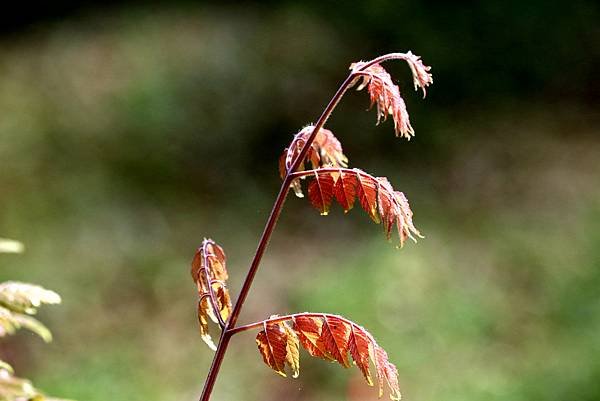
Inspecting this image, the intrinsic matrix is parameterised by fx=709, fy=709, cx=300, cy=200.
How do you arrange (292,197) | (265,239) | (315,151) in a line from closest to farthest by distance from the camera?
(265,239) → (315,151) → (292,197)

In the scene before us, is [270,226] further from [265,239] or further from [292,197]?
[292,197]

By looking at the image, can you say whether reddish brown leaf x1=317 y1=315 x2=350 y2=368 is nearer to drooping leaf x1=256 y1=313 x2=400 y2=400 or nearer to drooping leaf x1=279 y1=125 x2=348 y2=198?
drooping leaf x1=256 y1=313 x2=400 y2=400

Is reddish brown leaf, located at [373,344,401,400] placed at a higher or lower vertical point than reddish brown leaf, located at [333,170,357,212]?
lower

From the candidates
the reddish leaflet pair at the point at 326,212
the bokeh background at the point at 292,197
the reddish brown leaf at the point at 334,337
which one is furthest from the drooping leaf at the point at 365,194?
the bokeh background at the point at 292,197

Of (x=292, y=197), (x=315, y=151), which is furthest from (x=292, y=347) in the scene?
(x=292, y=197)

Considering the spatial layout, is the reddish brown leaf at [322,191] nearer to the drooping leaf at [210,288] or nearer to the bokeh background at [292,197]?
the drooping leaf at [210,288]

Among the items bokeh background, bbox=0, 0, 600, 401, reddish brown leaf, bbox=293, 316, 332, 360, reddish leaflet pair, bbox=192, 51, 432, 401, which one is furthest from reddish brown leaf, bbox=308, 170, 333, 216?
bokeh background, bbox=0, 0, 600, 401
